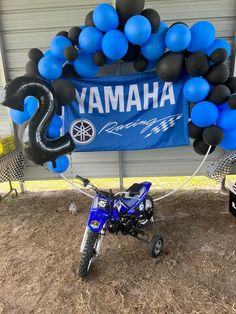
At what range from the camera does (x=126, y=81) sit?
3953mm

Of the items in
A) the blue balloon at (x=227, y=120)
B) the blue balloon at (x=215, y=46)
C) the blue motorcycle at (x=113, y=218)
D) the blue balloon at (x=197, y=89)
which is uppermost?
the blue balloon at (x=215, y=46)

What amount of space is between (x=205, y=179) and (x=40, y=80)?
135 inches

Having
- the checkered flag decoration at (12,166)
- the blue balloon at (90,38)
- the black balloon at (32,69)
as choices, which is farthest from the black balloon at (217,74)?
the checkered flag decoration at (12,166)

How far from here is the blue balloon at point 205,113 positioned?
3186 millimetres

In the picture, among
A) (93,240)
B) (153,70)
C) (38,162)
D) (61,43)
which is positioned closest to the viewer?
(93,240)

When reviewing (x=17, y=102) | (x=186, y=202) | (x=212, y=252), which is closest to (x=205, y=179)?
(x=186, y=202)

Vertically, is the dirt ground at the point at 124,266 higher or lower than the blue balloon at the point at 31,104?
lower

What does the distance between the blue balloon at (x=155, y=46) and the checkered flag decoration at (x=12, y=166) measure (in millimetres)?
2581

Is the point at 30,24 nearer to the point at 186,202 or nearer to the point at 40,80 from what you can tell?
the point at 40,80

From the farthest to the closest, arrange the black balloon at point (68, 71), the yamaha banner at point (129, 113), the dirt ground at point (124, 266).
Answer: the yamaha banner at point (129, 113) → the black balloon at point (68, 71) → the dirt ground at point (124, 266)

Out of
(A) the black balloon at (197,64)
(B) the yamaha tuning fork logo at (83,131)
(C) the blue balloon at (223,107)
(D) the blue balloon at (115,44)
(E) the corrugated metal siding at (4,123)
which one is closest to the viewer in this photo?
(D) the blue balloon at (115,44)

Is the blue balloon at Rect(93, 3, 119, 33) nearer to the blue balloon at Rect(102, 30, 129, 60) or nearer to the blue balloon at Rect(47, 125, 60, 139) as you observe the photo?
the blue balloon at Rect(102, 30, 129, 60)

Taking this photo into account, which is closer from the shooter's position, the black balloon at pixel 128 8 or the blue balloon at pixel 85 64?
the black balloon at pixel 128 8

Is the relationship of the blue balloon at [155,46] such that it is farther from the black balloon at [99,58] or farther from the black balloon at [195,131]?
the black balloon at [195,131]
